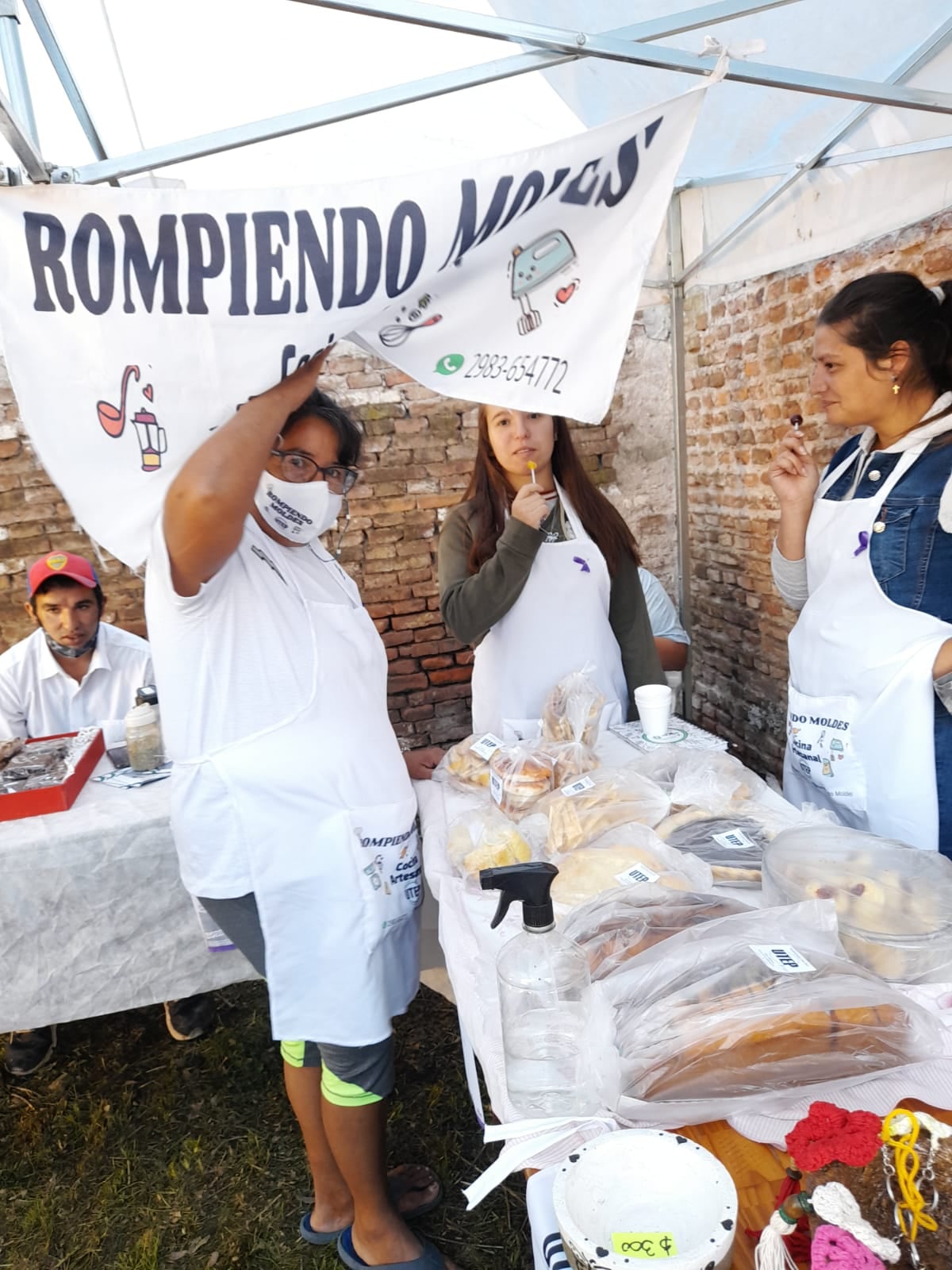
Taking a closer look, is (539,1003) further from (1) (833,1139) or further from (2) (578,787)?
(2) (578,787)

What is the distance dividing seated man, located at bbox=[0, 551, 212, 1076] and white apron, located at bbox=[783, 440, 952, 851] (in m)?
2.42

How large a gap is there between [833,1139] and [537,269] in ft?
5.12

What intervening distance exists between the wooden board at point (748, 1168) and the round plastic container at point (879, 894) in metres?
0.24

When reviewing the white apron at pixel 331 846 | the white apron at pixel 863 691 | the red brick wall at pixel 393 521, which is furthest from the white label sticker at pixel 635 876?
the red brick wall at pixel 393 521

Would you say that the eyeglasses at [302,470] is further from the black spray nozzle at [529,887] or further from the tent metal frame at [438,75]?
the black spray nozzle at [529,887]

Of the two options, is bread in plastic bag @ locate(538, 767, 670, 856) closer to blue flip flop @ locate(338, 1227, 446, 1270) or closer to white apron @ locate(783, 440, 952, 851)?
white apron @ locate(783, 440, 952, 851)

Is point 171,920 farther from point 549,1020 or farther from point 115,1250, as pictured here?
point 549,1020

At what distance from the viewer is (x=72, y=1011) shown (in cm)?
234

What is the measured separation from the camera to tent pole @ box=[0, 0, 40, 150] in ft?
5.26

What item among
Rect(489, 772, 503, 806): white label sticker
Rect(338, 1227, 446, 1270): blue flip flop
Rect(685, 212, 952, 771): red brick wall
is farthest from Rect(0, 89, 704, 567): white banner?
Rect(685, 212, 952, 771): red brick wall

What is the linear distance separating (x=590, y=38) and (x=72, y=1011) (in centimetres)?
279

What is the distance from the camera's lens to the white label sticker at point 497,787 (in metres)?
1.94

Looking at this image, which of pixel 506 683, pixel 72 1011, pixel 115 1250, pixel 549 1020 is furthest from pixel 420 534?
pixel 549 1020

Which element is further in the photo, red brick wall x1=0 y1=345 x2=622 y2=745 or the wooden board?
red brick wall x1=0 y1=345 x2=622 y2=745
